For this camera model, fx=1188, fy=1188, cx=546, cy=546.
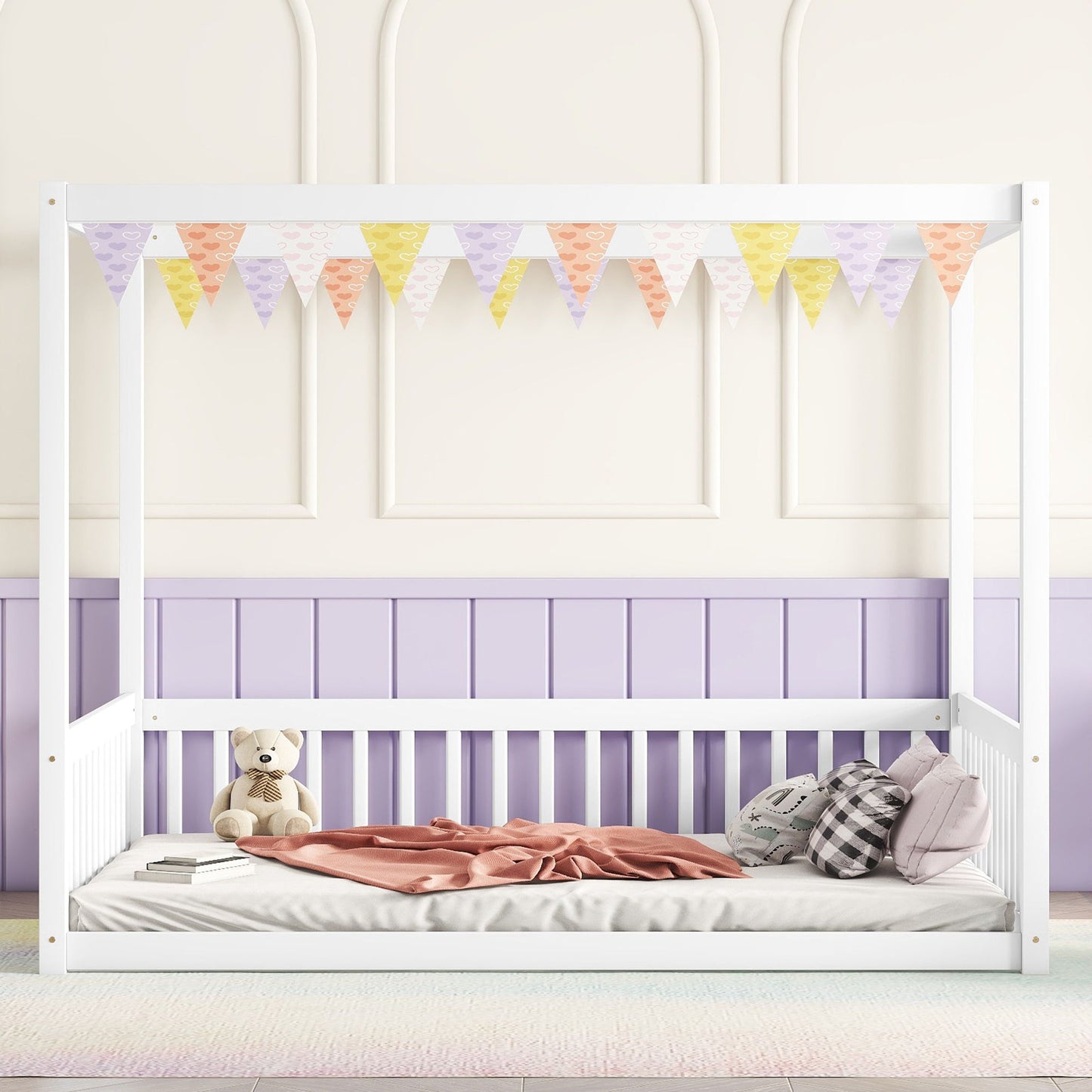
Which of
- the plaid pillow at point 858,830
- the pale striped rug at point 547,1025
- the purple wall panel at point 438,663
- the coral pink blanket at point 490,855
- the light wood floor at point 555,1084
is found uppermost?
the purple wall panel at point 438,663

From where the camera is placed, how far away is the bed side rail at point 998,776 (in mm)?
2396

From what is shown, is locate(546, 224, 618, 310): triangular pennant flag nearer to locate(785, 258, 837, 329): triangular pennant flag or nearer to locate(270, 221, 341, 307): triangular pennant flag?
locate(270, 221, 341, 307): triangular pennant flag

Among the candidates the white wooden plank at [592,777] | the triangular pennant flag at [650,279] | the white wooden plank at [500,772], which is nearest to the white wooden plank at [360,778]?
the white wooden plank at [500,772]

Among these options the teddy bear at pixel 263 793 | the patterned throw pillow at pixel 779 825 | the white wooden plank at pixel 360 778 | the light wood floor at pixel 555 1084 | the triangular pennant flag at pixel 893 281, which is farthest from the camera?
the white wooden plank at pixel 360 778

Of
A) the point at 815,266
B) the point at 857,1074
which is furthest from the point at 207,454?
the point at 857,1074

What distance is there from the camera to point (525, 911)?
7.66ft

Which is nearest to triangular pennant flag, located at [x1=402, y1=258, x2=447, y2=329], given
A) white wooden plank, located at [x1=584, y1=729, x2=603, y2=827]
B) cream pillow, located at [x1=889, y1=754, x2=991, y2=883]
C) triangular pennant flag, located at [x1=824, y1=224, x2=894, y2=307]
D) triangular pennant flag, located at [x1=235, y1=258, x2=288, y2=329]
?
triangular pennant flag, located at [x1=235, y1=258, x2=288, y2=329]

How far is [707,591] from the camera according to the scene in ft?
9.69

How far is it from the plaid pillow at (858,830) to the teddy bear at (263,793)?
45.9 inches

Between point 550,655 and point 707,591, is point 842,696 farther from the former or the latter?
point 550,655

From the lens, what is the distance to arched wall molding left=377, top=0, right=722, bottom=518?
2947 mm

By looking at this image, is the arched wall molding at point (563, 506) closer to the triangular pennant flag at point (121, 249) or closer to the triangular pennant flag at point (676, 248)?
the triangular pennant flag at point (676, 248)

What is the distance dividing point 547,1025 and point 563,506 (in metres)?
1.30

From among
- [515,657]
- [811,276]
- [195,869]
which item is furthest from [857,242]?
[195,869]
